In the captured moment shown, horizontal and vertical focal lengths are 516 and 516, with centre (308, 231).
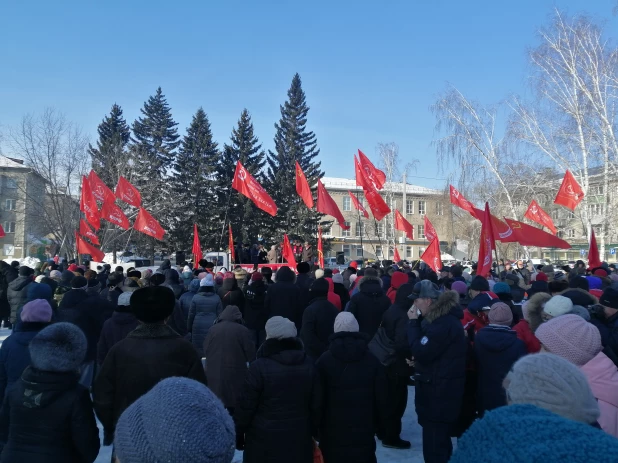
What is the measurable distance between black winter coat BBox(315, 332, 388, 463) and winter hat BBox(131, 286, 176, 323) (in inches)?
50.9

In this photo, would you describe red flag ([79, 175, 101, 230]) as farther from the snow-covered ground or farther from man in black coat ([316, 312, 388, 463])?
man in black coat ([316, 312, 388, 463])

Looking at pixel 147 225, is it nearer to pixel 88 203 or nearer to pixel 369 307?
pixel 88 203

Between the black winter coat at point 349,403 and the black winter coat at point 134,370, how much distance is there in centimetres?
108

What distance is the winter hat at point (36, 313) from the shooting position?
4352mm

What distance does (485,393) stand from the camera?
479cm

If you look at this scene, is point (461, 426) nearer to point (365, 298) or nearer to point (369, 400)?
point (369, 400)

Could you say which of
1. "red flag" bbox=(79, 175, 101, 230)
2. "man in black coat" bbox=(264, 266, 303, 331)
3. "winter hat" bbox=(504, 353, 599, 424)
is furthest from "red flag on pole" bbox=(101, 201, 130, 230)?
"winter hat" bbox=(504, 353, 599, 424)

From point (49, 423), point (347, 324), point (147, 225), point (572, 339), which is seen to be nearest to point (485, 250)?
point (347, 324)

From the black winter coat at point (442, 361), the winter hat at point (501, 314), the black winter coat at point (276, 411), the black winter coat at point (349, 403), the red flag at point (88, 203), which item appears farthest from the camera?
the red flag at point (88, 203)

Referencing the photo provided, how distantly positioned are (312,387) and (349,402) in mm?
378

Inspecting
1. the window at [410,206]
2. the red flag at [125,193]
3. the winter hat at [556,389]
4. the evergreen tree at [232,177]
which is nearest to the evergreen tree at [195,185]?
the evergreen tree at [232,177]

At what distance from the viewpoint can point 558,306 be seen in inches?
183

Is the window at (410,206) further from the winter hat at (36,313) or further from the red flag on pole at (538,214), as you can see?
the winter hat at (36,313)

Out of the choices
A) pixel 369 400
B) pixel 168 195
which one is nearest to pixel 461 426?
pixel 369 400
